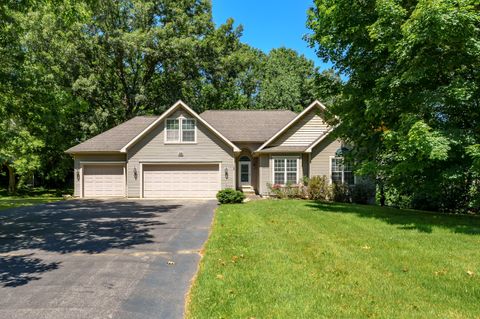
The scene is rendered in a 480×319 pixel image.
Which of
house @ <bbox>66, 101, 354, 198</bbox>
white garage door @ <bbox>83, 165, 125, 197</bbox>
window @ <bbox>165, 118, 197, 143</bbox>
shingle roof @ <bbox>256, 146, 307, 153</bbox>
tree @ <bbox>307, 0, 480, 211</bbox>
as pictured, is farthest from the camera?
white garage door @ <bbox>83, 165, 125, 197</bbox>

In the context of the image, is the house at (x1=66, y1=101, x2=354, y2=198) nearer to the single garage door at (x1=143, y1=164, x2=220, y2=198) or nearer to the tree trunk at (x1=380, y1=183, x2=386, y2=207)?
the single garage door at (x1=143, y1=164, x2=220, y2=198)

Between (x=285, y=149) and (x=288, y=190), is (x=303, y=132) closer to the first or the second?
(x=285, y=149)

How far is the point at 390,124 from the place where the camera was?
14336 mm

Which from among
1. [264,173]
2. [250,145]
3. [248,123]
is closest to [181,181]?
[264,173]

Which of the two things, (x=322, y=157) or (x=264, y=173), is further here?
(x=264, y=173)

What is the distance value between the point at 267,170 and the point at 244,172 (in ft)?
10.9

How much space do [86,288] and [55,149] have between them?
28.3 meters

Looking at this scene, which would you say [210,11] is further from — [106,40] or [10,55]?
[10,55]

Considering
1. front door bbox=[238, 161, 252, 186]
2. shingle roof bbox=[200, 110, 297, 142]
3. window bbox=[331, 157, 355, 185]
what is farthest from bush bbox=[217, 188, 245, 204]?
front door bbox=[238, 161, 252, 186]

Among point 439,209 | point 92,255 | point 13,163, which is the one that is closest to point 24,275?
point 92,255

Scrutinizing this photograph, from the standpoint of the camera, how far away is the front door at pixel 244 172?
26.3 m

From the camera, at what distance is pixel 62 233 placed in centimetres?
1093

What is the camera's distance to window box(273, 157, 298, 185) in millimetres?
23141

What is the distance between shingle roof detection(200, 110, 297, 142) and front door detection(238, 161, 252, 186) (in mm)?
2000
